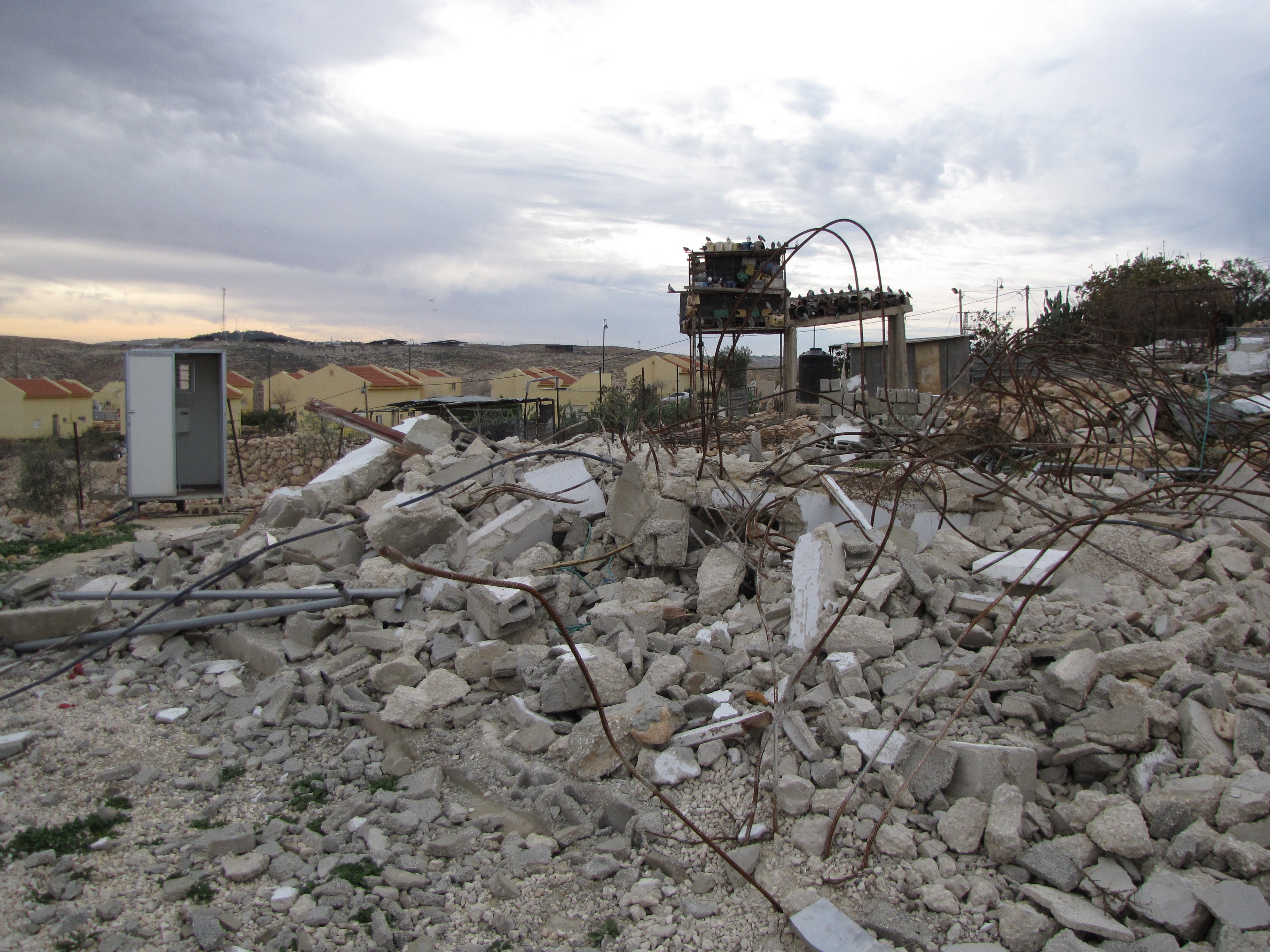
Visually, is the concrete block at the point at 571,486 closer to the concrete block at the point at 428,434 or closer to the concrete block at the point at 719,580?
the concrete block at the point at 719,580

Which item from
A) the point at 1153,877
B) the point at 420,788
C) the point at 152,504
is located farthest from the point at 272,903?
the point at 152,504

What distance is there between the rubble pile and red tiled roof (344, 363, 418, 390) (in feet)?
82.1

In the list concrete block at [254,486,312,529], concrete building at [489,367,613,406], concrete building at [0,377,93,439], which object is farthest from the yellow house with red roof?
concrete block at [254,486,312,529]

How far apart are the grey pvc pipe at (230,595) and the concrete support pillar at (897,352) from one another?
880cm

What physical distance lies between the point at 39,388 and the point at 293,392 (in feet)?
30.3

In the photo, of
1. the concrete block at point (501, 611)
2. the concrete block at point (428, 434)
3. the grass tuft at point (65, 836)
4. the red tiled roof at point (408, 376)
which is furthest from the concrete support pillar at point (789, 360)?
the red tiled roof at point (408, 376)

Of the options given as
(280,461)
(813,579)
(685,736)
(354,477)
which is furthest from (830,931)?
(280,461)

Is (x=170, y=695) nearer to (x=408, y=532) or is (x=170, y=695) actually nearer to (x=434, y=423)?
(x=408, y=532)

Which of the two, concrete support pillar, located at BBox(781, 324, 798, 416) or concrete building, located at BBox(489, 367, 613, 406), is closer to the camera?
concrete support pillar, located at BBox(781, 324, 798, 416)

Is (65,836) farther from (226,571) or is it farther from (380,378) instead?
(380,378)

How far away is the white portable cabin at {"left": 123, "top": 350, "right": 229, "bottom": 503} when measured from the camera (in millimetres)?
9883

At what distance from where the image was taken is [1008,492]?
3.99m

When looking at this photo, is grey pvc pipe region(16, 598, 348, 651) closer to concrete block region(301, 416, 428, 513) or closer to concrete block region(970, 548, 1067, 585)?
concrete block region(301, 416, 428, 513)

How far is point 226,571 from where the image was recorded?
14.9 feet
